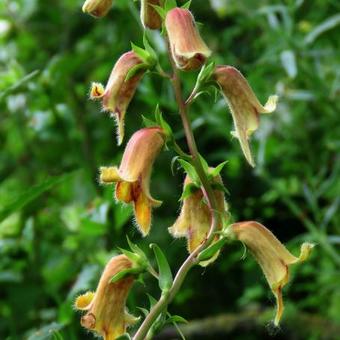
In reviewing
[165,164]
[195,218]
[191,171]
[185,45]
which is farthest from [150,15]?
[165,164]

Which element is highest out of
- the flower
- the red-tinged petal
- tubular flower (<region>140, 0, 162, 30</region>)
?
the flower

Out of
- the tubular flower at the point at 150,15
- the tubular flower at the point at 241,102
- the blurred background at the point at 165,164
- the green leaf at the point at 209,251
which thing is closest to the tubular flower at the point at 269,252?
the green leaf at the point at 209,251

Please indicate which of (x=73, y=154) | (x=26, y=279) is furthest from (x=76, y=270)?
(x=73, y=154)

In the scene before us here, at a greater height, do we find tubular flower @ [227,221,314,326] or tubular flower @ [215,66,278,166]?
tubular flower @ [215,66,278,166]

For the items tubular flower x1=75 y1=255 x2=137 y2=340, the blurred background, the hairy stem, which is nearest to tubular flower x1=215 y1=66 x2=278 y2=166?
the hairy stem

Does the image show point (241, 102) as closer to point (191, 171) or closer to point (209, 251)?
point (191, 171)

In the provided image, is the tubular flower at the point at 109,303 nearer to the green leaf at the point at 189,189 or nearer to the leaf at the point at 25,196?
the green leaf at the point at 189,189

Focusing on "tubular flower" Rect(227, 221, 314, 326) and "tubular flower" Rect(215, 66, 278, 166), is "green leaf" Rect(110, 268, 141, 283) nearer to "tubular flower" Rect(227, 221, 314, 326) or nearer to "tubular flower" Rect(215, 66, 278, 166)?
"tubular flower" Rect(227, 221, 314, 326)
